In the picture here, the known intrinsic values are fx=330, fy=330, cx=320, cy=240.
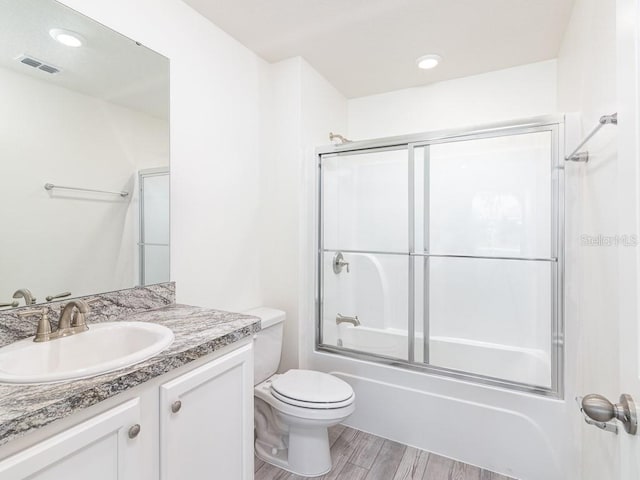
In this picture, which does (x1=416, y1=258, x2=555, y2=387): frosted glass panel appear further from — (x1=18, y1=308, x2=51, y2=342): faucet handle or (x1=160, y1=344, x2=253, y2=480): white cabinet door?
(x1=18, y1=308, x2=51, y2=342): faucet handle

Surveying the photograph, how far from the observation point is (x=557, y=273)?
5.44 feet

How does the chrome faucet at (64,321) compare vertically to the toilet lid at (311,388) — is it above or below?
above

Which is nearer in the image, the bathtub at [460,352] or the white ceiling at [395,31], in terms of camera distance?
the white ceiling at [395,31]

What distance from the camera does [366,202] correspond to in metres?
2.78

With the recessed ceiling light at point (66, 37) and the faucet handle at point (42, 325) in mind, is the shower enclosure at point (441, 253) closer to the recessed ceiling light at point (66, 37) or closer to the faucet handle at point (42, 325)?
the recessed ceiling light at point (66, 37)

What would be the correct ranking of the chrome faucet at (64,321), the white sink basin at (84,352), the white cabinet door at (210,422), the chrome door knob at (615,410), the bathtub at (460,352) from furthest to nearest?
the bathtub at (460,352) → the chrome faucet at (64,321) → the white cabinet door at (210,422) → the white sink basin at (84,352) → the chrome door knob at (615,410)

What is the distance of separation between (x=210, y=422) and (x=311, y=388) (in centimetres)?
74

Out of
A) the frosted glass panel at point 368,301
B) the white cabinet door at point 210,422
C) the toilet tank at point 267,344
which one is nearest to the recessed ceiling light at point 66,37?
the white cabinet door at point 210,422

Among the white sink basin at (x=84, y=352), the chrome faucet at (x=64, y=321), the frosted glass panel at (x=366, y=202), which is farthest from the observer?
the frosted glass panel at (x=366, y=202)

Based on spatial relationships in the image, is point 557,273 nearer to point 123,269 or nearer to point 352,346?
point 352,346

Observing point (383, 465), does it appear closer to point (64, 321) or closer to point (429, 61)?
point (64, 321)

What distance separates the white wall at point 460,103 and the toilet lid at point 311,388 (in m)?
1.95

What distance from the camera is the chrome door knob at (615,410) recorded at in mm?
558

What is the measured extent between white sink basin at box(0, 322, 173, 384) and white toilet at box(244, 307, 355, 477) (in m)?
0.79
